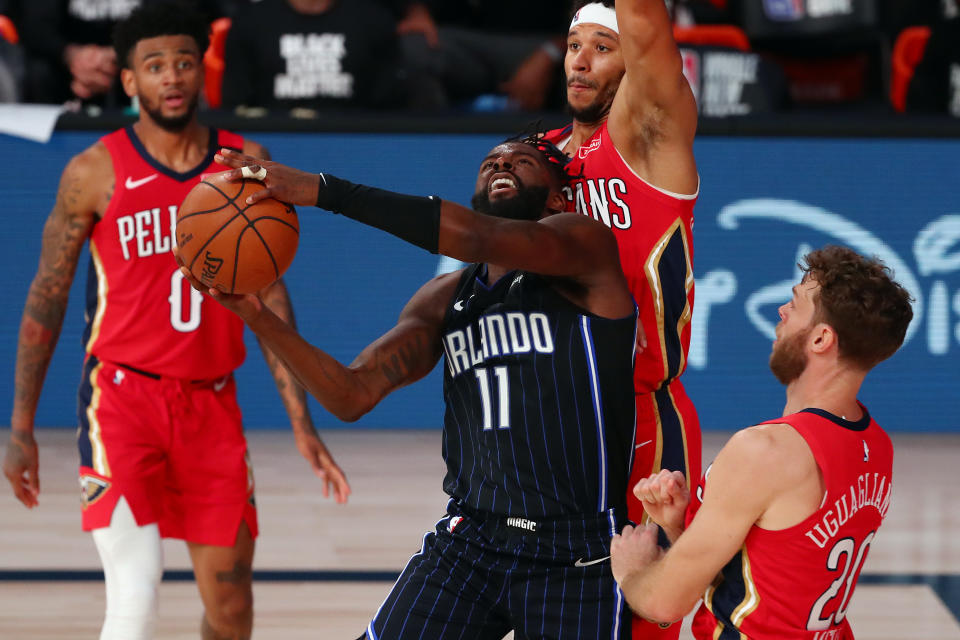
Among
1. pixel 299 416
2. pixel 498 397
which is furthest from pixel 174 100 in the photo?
pixel 498 397

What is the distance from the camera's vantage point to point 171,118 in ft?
14.7

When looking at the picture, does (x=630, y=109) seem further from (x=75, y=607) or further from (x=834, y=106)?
(x=834, y=106)

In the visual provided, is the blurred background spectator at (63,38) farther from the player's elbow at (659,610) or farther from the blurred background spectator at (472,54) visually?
the player's elbow at (659,610)

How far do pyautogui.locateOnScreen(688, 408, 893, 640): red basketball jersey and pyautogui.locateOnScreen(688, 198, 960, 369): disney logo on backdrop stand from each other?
452cm

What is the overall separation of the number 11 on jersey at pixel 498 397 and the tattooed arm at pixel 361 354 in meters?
0.20

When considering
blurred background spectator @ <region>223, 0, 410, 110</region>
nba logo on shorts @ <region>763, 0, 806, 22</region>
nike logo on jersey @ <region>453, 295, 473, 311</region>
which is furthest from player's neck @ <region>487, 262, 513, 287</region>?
nba logo on shorts @ <region>763, 0, 806, 22</region>

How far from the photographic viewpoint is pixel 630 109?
3.53 metres

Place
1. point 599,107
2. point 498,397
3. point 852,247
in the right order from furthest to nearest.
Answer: point 852,247
point 599,107
point 498,397

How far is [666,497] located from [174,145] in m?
2.32

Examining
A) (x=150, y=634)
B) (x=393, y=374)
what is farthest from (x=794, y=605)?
(x=150, y=634)

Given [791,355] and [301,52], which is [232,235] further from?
[301,52]

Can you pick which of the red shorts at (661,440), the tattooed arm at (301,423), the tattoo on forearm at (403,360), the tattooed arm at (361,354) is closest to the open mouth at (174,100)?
the tattooed arm at (301,423)

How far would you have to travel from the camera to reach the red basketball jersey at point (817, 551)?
2.87m

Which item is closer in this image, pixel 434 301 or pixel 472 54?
pixel 434 301
